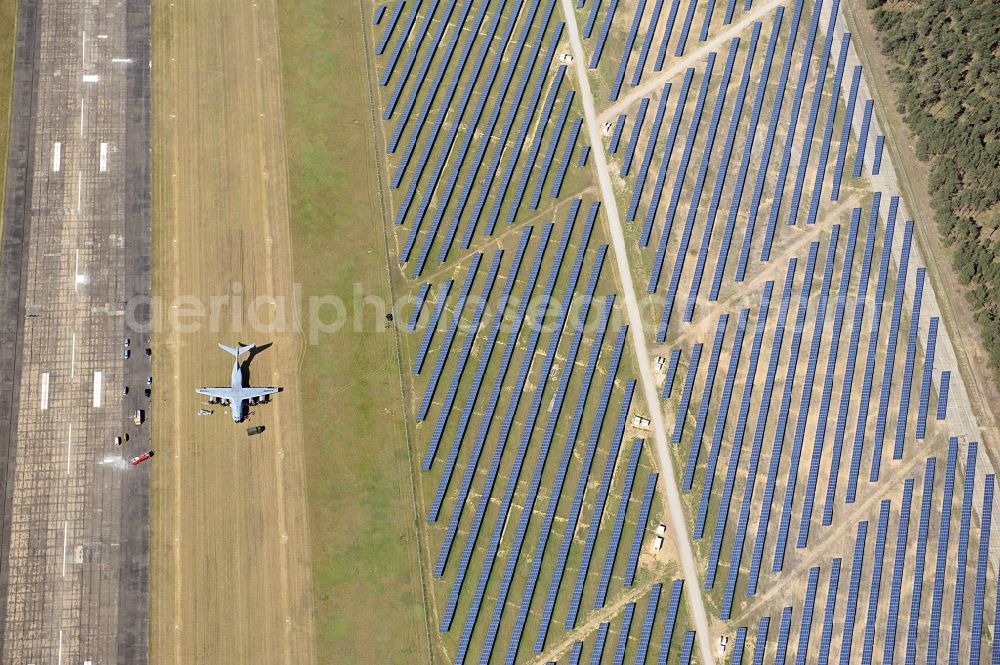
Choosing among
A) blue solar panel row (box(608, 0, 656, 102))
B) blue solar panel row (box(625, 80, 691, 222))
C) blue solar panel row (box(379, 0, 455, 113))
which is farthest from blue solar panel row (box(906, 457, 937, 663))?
blue solar panel row (box(379, 0, 455, 113))

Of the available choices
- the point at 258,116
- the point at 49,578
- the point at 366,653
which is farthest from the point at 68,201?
the point at 366,653

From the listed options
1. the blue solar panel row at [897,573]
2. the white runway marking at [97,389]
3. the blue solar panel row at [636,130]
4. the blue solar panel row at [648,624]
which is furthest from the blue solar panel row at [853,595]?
the white runway marking at [97,389]

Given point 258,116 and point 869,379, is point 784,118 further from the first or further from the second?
point 258,116

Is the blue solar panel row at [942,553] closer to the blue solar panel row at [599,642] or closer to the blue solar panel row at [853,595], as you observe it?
the blue solar panel row at [853,595]

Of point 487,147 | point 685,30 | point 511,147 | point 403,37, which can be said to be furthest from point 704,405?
point 403,37

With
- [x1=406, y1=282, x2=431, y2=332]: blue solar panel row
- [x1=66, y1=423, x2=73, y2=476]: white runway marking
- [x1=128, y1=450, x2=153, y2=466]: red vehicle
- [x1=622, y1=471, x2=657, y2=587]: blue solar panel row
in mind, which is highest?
[x1=406, y1=282, x2=431, y2=332]: blue solar panel row

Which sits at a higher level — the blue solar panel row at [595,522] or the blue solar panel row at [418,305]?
the blue solar panel row at [418,305]

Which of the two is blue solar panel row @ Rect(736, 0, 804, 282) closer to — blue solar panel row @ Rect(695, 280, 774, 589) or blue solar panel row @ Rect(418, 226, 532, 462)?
blue solar panel row @ Rect(695, 280, 774, 589)
